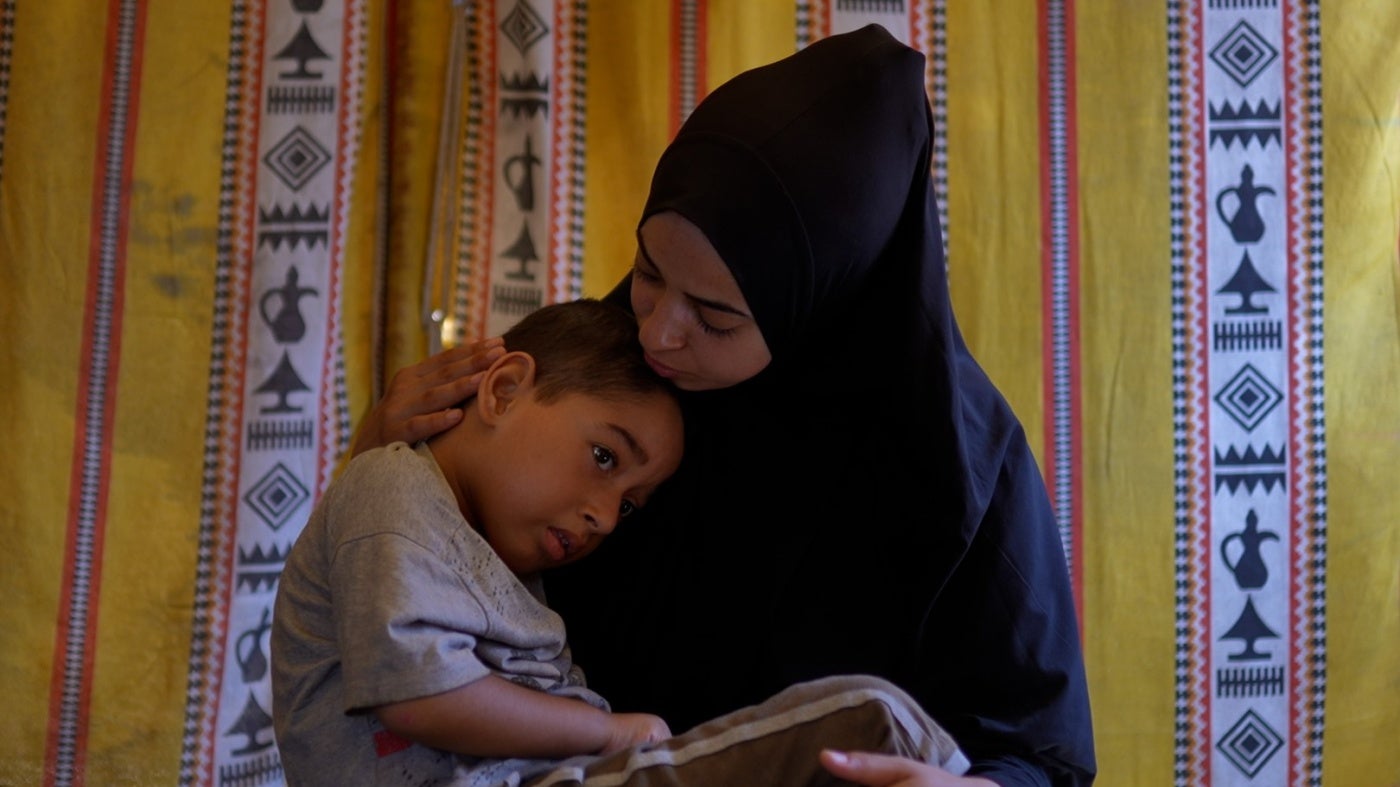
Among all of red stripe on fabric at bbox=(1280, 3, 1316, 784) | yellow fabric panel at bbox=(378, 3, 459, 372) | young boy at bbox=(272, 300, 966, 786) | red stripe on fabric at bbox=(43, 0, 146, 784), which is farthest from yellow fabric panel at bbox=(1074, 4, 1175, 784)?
red stripe on fabric at bbox=(43, 0, 146, 784)

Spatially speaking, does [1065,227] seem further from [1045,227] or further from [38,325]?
[38,325]

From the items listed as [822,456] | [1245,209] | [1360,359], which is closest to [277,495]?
[822,456]

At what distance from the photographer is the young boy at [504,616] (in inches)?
51.4

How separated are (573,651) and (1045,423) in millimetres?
1171

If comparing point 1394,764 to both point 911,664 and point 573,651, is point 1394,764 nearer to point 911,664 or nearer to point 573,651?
point 911,664

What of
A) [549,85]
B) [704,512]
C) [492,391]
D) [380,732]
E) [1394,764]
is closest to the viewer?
[380,732]

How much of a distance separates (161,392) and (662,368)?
1340 millimetres

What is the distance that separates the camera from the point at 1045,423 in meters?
2.58

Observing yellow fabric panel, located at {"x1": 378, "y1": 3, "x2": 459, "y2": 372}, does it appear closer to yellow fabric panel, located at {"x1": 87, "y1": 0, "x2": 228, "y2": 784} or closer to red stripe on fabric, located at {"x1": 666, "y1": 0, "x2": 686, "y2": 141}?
yellow fabric panel, located at {"x1": 87, "y1": 0, "x2": 228, "y2": 784}

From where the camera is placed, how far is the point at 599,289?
254 centimetres

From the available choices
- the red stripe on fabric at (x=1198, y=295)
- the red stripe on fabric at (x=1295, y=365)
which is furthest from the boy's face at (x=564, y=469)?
the red stripe on fabric at (x=1295, y=365)

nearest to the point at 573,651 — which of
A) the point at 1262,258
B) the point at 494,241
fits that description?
the point at 494,241

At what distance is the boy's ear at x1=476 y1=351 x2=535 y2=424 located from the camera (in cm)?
155

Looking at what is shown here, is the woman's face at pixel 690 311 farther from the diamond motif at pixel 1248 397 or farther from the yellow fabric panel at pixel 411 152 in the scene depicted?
the diamond motif at pixel 1248 397
